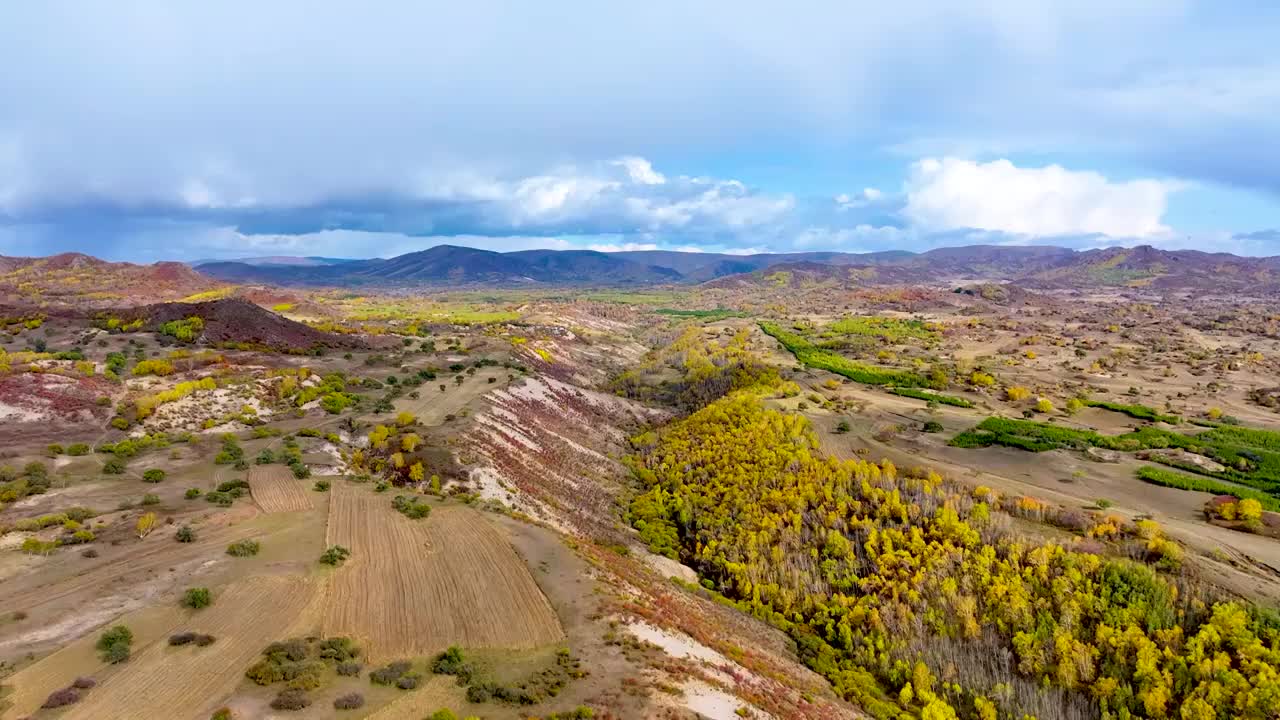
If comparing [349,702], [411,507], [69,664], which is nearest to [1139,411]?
[411,507]

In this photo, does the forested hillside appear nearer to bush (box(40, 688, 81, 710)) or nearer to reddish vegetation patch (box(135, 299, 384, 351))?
bush (box(40, 688, 81, 710))

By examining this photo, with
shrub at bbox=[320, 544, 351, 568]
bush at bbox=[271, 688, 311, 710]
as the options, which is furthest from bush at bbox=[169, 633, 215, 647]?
shrub at bbox=[320, 544, 351, 568]

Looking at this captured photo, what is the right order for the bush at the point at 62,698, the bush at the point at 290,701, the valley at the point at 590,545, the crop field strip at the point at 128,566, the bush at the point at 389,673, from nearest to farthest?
1. the bush at the point at 62,698
2. the bush at the point at 290,701
3. the bush at the point at 389,673
4. the valley at the point at 590,545
5. the crop field strip at the point at 128,566

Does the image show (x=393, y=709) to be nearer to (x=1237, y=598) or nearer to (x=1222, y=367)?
(x=1237, y=598)

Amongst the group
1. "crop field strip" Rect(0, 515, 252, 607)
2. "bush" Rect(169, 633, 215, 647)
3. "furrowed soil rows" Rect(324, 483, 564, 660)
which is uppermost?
"crop field strip" Rect(0, 515, 252, 607)

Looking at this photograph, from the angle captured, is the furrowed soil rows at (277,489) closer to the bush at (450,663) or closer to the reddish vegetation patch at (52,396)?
the bush at (450,663)

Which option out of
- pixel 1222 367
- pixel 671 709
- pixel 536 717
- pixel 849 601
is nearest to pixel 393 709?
pixel 536 717

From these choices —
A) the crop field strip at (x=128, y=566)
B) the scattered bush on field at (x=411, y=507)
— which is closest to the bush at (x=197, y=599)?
the crop field strip at (x=128, y=566)
